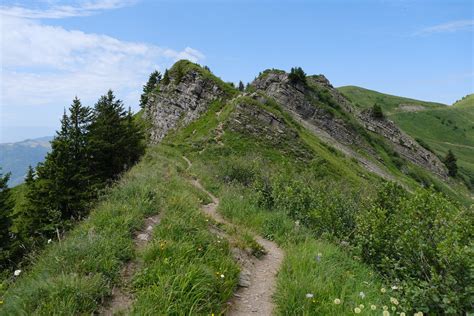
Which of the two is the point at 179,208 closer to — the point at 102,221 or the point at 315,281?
the point at 102,221

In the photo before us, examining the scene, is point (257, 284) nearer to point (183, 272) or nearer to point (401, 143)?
point (183, 272)

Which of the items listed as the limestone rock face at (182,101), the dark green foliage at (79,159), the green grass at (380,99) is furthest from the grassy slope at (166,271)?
the green grass at (380,99)

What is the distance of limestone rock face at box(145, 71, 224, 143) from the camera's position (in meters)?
43.7

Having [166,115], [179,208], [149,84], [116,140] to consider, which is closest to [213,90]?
[166,115]

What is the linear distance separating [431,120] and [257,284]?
138735 millimetres

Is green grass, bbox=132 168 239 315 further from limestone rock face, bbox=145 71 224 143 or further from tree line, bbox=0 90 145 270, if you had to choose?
limestone rock face, bbox=145 71 224 143

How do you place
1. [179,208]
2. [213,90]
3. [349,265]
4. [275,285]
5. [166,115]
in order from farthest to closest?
1. [166,115]
2. [213,90]
3. [179,208]
4. [349,265]
5. [275,285]

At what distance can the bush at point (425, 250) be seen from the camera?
4.80 meters

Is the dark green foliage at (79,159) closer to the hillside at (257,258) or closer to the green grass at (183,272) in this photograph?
the hillside at (257,258)

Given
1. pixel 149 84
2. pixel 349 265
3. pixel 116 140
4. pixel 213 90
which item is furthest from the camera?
pixel 149 84

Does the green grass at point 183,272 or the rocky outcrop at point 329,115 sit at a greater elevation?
the rocky outcrop at point 329,115

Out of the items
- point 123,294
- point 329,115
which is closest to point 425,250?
point 123,294

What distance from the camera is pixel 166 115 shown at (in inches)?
1960

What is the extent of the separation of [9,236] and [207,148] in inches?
740
